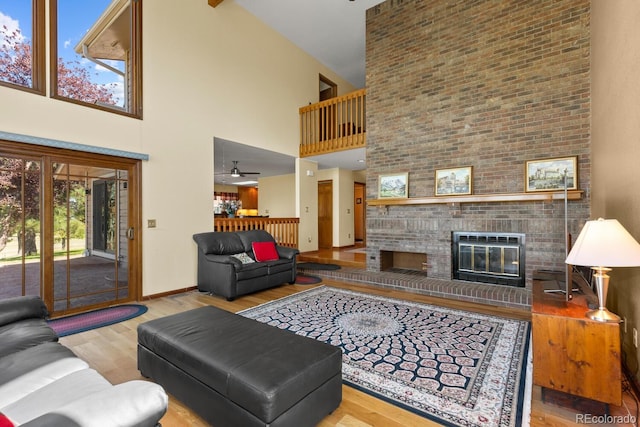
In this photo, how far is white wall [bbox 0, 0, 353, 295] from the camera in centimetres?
365

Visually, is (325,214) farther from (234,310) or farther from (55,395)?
(55,395)

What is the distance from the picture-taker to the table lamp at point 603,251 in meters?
1.64

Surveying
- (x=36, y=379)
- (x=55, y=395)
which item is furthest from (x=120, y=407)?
(x=36, y=379)

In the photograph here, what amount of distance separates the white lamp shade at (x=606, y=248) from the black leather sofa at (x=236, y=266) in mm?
3642

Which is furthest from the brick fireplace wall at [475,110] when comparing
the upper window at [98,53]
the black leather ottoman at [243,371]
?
the upper window at [98,53]

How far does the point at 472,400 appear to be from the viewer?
189 cm

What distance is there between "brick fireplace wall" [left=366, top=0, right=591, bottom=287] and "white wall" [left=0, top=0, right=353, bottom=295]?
2.41 meters

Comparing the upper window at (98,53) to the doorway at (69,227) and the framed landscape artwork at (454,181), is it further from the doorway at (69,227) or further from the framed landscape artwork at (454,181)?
the framed landscape artwork at (454,181)

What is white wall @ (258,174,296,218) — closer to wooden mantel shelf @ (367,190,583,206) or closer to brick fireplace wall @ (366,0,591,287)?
brick fireplace wall @ (366,0,591,287)

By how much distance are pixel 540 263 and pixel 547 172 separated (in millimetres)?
1234

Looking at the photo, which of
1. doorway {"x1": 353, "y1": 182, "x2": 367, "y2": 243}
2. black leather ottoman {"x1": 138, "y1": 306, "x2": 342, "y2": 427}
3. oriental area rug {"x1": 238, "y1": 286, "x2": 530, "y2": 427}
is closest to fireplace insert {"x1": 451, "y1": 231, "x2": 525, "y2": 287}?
oriental area rug {"x1": 238, "y1": 286, "x2": 530, "y2": 427}

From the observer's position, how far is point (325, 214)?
873 cm

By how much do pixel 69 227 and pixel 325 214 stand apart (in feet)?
19.8

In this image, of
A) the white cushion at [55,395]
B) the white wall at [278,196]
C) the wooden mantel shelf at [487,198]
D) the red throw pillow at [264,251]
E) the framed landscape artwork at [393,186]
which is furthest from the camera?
the white wall at [278,196]
